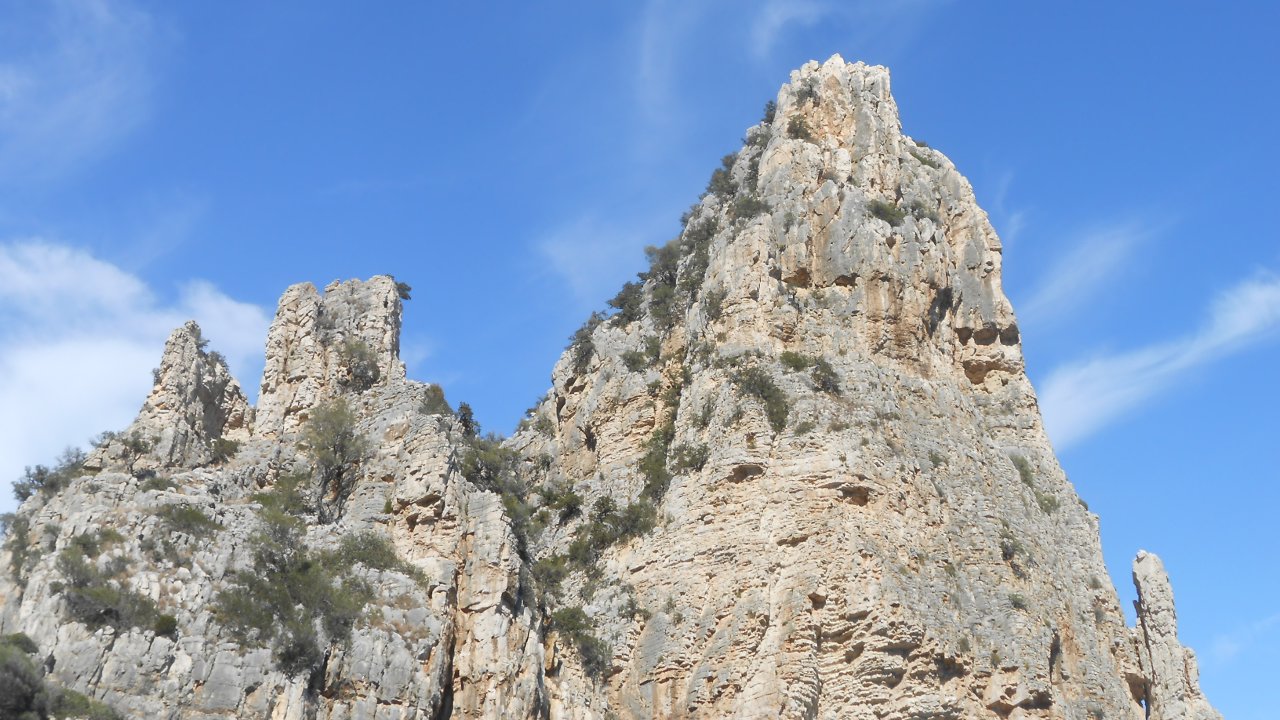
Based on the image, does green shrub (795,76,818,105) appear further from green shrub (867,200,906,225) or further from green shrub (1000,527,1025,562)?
green shrub (1000,527,1025,562)

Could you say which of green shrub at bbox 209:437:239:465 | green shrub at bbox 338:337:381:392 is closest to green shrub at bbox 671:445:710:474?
green shrub at bbox 338:337:381:392

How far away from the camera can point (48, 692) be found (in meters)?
30.1

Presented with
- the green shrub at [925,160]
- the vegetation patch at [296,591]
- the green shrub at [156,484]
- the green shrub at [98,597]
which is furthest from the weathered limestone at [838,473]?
the green shrub at [156,484]

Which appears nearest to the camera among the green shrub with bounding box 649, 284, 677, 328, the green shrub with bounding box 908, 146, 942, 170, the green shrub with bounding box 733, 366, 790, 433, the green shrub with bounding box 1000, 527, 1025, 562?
the green shrub with bounding box 1000, 527, 1025, 562

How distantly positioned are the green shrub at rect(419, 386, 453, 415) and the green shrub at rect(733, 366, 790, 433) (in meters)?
9.88

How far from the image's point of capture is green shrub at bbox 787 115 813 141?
52.7m

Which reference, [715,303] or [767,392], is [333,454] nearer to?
[715,303]

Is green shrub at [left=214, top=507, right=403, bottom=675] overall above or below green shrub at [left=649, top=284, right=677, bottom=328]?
below

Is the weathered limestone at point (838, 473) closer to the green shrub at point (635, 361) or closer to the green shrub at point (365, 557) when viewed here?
the green shrub at point (635, 361)

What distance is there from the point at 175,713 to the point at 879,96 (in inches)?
1445

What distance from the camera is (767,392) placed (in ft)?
139

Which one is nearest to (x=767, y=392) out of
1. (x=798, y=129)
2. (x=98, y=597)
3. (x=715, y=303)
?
(x=715, y=303)

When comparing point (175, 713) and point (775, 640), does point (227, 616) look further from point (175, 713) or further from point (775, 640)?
point (775, 640)

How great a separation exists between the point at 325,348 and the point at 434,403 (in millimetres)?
7054
